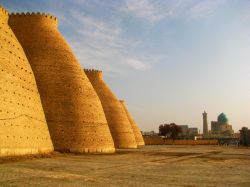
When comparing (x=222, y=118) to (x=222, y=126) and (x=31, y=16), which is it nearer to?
(x=222, y=126)

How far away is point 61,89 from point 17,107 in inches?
245

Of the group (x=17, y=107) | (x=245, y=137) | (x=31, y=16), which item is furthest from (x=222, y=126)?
(x=17, y=107)

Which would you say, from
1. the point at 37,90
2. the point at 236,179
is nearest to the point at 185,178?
the point at 236,179

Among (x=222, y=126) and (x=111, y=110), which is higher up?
(x=222, y=126)

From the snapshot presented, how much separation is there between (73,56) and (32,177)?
57.9ft

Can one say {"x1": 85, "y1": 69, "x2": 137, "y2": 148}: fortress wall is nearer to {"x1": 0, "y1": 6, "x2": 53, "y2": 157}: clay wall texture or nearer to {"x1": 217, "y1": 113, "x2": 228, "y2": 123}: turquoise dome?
{"x1": 0, "y1": 6, "x2": 53, "y2": 157}: clay wall texture

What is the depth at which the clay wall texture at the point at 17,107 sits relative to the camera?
17.3 meters

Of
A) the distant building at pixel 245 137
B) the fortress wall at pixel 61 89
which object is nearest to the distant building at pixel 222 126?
the distant building at pixel 245 137

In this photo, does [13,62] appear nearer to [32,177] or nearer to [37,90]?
[37,90]

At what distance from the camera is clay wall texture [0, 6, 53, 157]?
17327mm

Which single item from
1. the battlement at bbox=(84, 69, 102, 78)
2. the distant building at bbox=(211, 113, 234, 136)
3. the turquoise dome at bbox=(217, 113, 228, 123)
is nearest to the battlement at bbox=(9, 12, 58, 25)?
the battlement at bbox=(84, 69, 102, 78)

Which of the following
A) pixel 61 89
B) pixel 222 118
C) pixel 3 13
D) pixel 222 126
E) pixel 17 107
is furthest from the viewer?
pixel 222 118

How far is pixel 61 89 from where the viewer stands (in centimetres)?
2461

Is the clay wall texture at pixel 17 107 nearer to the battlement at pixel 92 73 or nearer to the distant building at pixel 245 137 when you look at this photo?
the battlement at pixel 92 73
